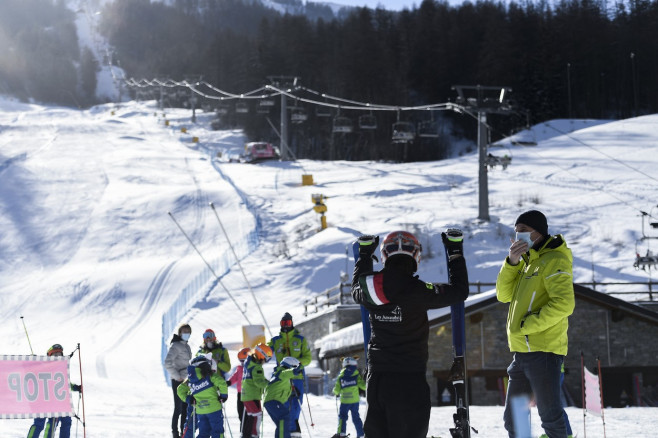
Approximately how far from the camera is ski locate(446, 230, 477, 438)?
4754 mm

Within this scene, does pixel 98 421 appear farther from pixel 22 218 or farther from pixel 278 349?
pixel 22 218

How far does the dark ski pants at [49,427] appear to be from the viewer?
816 cm

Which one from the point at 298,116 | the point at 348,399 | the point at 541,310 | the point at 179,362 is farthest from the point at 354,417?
the point at 298,116

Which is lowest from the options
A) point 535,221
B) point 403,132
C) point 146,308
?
point 146,308

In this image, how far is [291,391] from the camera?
8836 mm

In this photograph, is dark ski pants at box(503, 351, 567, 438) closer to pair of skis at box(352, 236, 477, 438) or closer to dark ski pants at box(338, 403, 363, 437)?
pair of skis at box(352, 236, 477, 438)

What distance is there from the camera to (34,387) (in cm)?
773

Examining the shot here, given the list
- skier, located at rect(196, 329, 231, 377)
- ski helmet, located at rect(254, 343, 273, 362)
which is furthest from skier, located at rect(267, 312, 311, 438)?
ski helmet, located at rect(254, 343, 273, 362)

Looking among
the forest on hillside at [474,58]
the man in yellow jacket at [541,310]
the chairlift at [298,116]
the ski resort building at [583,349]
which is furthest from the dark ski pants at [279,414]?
the forest on hillside at [474,58]

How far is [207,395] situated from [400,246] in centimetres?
427

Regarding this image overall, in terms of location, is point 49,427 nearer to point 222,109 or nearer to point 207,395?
point 207,395

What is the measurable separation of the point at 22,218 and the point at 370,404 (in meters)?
36.4

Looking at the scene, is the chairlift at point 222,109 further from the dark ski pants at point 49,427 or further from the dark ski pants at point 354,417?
the dark ski pants at point 49,427

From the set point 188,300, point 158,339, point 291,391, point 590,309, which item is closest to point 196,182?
point 188,300
